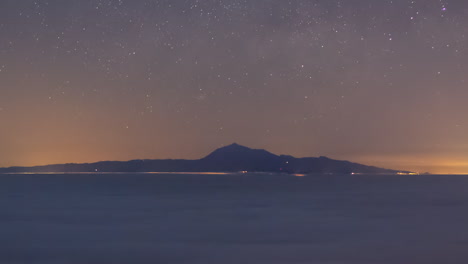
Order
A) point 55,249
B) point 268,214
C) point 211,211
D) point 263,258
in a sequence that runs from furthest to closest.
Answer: point 211,211
point 268,214
point 55,249
point 263,258

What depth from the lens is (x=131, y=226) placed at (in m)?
35.5

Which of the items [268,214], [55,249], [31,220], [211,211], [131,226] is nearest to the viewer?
[55,249]

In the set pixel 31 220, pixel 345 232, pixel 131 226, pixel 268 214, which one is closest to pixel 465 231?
pixel 345 232

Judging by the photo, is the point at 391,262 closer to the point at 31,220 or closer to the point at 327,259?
the point at 327,259

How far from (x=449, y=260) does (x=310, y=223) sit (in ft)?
47.5

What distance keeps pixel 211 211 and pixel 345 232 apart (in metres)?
17.1

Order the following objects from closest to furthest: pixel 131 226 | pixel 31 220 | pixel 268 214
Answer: pixel 131 226 → pixel 31 220 → pixel 268 214

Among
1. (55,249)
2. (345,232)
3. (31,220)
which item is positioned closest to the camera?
(55,249)

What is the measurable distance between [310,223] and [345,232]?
4837mm

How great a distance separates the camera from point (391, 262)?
22469 mm

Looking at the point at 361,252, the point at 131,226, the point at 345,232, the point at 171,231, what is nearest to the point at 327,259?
the point at 361,252

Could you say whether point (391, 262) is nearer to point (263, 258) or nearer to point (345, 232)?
point (263, 258)

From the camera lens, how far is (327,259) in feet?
74.4

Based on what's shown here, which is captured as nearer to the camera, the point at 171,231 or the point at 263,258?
the point at 263,258
